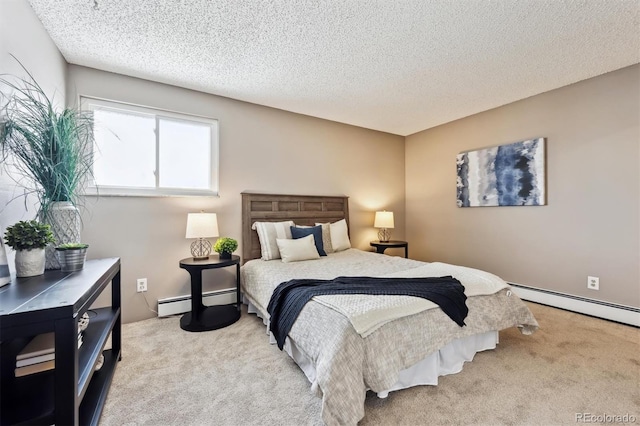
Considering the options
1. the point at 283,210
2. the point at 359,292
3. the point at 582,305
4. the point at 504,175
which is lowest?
the point at 582,305

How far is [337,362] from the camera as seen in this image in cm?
139

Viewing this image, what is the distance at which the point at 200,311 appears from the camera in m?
2.84

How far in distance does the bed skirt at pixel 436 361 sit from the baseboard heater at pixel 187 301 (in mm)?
1393

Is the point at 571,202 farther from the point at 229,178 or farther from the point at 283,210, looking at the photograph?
the point at 229,178

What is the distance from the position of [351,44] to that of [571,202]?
9.59 ft

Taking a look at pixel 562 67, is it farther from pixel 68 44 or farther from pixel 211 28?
pixel 68 44

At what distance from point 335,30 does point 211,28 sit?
0.94 metres

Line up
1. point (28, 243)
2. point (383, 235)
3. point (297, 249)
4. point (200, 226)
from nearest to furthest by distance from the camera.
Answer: point (28, 243) → point (200, 226) → point (297, 249) → point (383, 235)

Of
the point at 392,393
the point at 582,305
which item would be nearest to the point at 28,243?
the point at 392,393

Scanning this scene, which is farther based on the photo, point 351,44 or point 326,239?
point 326,239

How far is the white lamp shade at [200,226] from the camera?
2.73 meters

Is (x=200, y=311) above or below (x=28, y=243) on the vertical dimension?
below

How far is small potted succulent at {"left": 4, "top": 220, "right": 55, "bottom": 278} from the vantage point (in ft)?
4.39

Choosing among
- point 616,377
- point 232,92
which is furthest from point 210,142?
point 616,377
